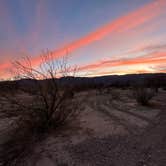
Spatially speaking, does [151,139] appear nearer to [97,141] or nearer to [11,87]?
[97,141]

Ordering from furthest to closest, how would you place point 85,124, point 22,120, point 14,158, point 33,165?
1. point 85,124
2. point 22,120
3. point 14,158
4. point 33,165

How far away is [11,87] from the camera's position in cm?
768

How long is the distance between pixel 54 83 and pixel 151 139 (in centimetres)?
378

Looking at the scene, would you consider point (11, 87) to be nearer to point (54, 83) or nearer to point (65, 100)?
point (54, 83)

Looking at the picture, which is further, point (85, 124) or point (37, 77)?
point (85, 124)

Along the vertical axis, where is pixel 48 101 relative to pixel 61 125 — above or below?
above

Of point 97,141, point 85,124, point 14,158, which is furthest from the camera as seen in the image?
point 85,124

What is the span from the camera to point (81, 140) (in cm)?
666

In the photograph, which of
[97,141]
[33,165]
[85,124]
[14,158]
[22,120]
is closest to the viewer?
[33,165]

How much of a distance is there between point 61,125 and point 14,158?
275 centimetres

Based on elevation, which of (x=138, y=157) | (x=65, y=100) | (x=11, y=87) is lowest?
(x=138, y=157)

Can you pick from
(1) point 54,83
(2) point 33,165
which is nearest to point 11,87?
(1) point 54,83

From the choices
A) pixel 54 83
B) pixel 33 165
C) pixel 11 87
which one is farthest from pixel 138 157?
pixel 11 87

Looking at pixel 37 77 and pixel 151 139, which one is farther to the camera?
pixel 37 77
